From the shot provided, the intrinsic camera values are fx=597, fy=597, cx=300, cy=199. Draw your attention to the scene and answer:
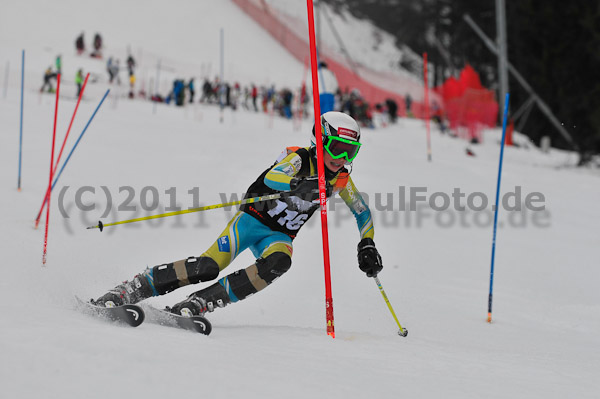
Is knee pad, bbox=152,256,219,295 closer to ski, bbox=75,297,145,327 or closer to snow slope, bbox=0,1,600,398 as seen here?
snow slope, bbox=0,1,600,398

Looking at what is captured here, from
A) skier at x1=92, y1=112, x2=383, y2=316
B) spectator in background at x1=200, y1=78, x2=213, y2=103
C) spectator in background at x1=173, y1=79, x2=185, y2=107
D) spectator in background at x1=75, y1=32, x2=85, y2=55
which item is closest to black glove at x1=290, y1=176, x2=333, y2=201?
skier at x1=92, y1=112, x2=383, y2=316

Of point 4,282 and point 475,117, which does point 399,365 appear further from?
point 475,117

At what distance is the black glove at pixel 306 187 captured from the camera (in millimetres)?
4148

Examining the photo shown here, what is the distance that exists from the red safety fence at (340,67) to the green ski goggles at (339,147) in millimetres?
30903

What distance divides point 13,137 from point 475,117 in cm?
1824

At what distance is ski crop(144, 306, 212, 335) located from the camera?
3.59 m

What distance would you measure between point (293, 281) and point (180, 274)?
326cm

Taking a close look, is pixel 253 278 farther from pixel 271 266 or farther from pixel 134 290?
pixel 134 290

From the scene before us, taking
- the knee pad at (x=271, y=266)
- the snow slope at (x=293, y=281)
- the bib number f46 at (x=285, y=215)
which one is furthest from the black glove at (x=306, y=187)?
the snow slope at (x=293, y=281)

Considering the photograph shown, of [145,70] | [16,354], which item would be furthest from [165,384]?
[145,70]

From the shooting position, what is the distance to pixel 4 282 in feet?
14.4

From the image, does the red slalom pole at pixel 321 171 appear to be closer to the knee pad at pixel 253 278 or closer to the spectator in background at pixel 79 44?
the knee pad at pixel 253 278

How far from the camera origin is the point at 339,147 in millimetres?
4398

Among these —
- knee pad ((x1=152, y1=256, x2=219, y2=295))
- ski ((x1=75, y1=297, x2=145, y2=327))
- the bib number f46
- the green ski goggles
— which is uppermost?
the green ski goggles
